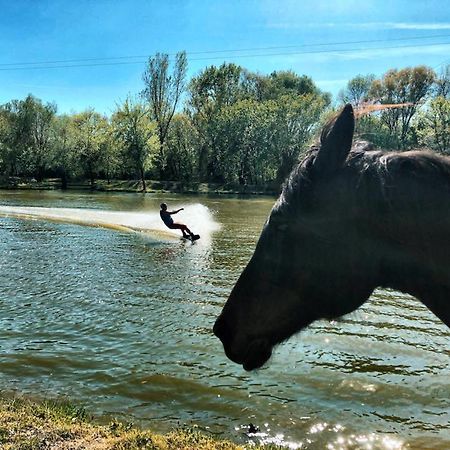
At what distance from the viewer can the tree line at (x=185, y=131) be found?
74.5 metres

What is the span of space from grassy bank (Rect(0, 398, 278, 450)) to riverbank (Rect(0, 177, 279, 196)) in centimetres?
6174

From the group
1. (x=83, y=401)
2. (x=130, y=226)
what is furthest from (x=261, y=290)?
(x=130, y=226)

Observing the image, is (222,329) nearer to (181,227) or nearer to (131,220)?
(181,227)

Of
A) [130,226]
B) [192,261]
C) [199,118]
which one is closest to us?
[192,261]

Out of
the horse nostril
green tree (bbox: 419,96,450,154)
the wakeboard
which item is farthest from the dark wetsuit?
green tree (bbox: 419,96,450,154)

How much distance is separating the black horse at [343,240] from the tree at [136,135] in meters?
76.7

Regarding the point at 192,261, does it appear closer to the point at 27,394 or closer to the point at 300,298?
the point at 27,394

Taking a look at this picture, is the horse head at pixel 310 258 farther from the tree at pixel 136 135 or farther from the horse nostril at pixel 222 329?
the tree at pixel 136 135

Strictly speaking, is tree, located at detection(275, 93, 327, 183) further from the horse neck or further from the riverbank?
the horse neck

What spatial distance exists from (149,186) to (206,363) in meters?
71.9

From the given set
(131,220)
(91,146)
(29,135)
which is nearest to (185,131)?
(91,146)

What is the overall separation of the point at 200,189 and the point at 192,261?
182 ft

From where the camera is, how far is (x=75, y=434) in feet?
17.7

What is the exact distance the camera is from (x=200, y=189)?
73.1m
